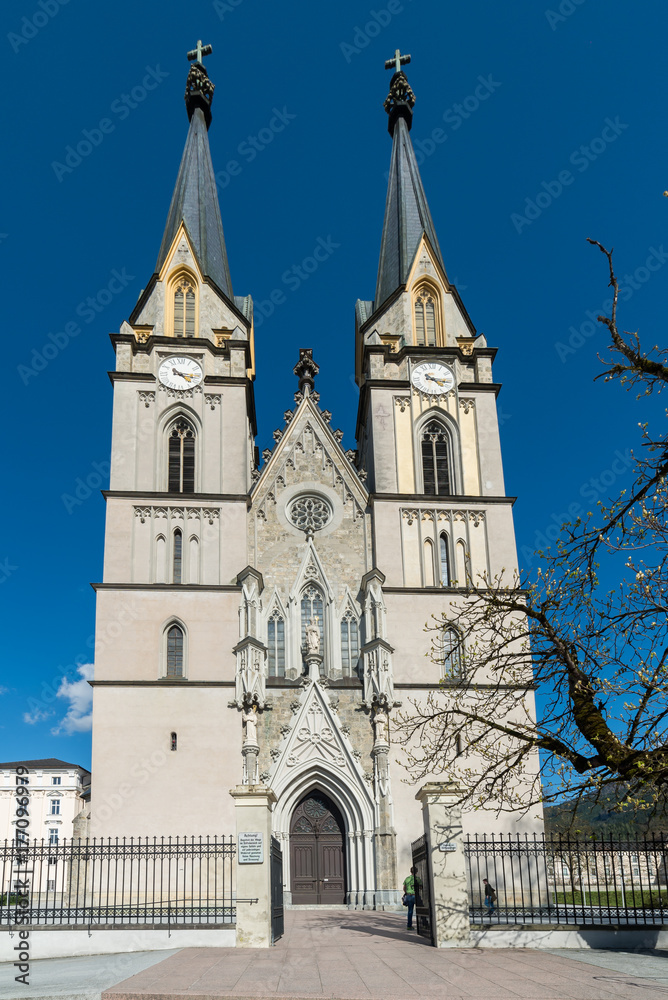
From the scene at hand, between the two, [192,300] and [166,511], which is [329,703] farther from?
[192,300]

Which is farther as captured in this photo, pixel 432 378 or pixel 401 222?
pixel 401 222

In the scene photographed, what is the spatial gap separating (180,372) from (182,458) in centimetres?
349

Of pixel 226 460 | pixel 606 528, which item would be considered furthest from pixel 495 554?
pixel 606 528

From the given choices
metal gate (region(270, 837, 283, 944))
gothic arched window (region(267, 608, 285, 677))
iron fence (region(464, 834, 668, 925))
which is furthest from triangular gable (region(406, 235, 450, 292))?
metal gate (region(270, 837, 283, 944))

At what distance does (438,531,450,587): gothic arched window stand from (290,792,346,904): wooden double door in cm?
842

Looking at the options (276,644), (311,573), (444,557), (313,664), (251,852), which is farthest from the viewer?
(444,557)

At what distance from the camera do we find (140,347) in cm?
3472

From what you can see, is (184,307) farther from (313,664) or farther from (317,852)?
(317,852)

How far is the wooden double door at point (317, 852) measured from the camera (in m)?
28.5

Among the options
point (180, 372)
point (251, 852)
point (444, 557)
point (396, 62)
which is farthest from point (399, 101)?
point (251, 852)

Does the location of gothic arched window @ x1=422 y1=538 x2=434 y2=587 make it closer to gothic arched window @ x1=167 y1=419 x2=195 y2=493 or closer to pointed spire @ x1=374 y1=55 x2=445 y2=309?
gothic arched window @ x1=167 y1=419 x2=195 y2=493

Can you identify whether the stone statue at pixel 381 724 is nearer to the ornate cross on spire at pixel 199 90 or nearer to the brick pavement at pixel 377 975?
the brick pavement at pixel 377 975

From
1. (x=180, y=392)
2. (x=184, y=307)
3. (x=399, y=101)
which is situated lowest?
(x=180, y=392)

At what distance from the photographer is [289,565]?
32219mm
